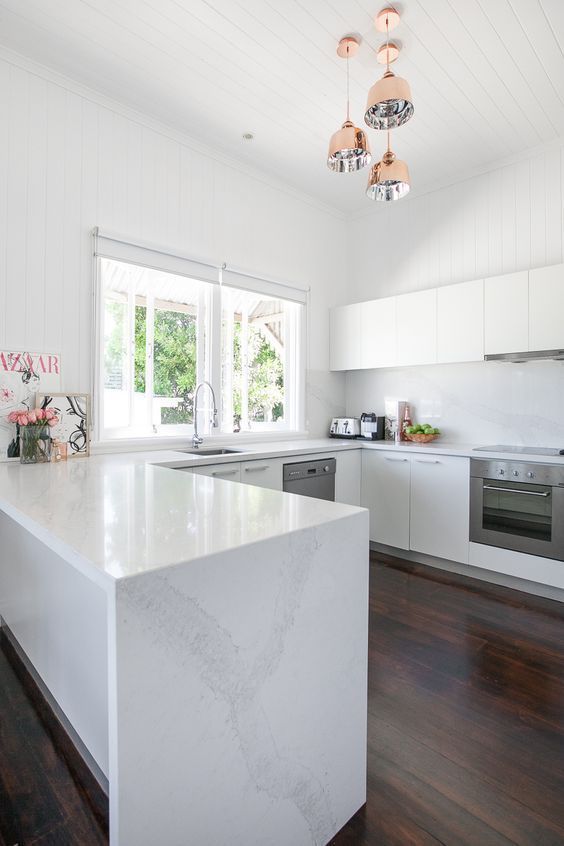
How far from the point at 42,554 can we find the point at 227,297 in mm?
2384

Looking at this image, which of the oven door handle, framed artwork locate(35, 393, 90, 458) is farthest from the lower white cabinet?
framed artwork locate(35, 393, 90, 458)

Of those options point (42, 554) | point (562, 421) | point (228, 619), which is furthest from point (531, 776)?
point (562, 421)

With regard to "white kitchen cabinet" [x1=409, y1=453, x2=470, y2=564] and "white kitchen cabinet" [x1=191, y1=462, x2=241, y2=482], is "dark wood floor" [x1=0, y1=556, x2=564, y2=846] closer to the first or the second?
"white kitchen cabinet" [x1=409, y1=453, x2=470, y2=564]

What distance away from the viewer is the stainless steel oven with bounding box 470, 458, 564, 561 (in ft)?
9.19

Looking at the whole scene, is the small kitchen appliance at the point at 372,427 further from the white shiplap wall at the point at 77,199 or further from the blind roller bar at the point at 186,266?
the white shiplap wall at the point at 77,199

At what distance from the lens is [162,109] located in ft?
9.64

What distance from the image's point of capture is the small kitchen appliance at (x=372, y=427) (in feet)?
13.4

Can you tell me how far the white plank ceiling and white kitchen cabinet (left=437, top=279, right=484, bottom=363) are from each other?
99 cm

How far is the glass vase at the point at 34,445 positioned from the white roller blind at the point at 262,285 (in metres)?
1.74

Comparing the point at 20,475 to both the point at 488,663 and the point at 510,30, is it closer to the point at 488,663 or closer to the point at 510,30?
the point at 488,663

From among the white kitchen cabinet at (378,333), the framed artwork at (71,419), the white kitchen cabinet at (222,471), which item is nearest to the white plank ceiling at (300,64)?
the white kitchen cabinet at (378,333)

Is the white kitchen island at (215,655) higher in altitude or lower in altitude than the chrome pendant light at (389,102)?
lower

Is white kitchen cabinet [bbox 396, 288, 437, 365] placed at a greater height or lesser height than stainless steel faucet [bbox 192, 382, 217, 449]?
greater

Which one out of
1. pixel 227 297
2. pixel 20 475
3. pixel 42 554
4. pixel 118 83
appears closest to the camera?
pixel 42 554
